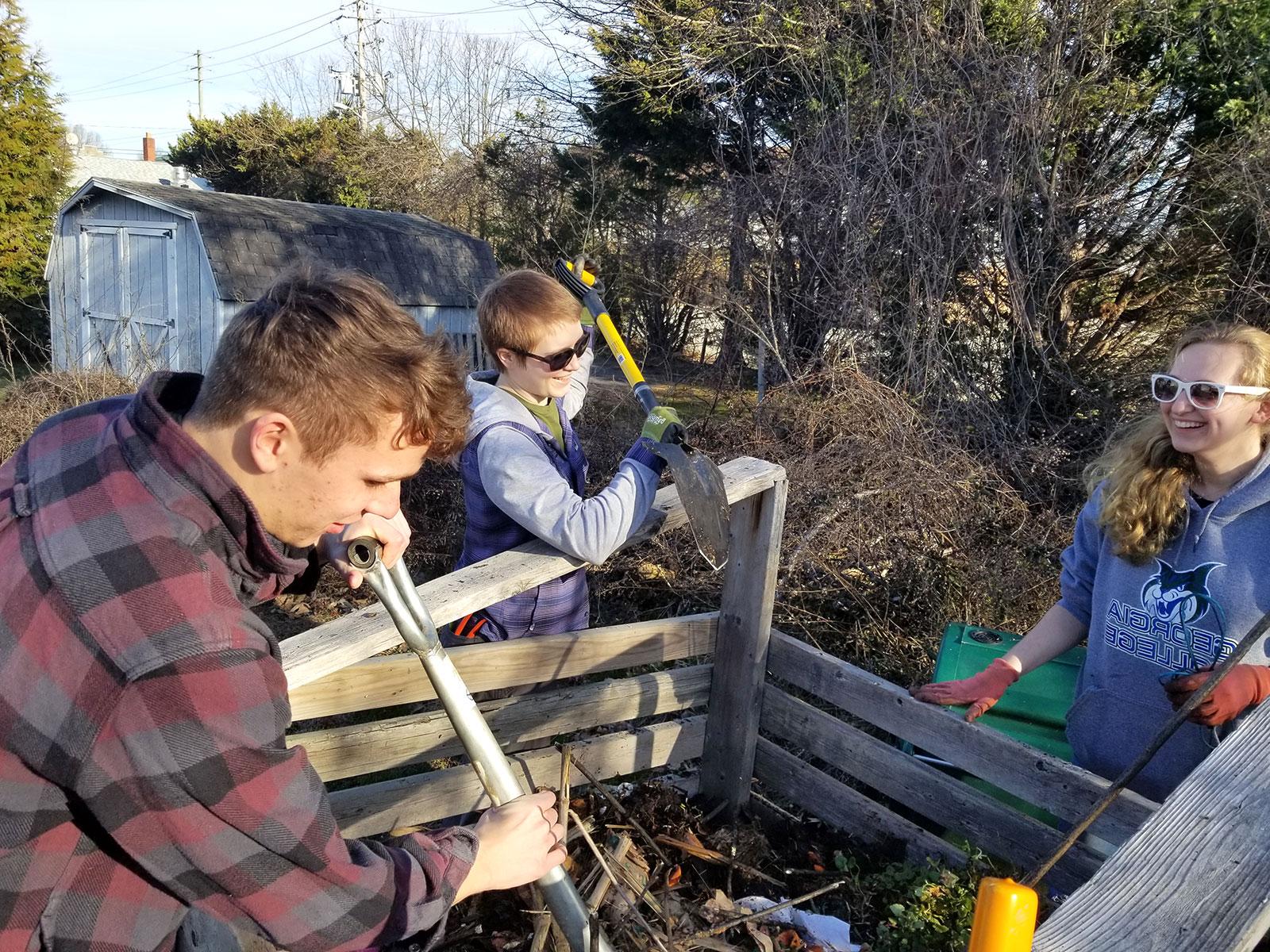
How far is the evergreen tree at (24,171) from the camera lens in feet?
51.1

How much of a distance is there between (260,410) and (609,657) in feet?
5.66

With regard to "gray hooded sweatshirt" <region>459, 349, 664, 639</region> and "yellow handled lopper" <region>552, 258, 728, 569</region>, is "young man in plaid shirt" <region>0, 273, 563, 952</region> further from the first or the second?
"yellow handled lopper" <region>552, 258, 728, 569</region>

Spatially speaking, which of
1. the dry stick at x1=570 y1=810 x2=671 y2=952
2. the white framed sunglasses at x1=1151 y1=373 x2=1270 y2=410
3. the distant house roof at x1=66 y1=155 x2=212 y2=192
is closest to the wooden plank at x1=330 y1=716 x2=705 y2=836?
the dry stick at x1=570 y1=810 x2=671 y2=952

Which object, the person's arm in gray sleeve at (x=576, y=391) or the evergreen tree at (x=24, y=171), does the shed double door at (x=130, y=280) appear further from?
the person's arm in gray sleeve at (x=576, y=391)

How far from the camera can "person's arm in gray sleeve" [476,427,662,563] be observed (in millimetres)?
2258

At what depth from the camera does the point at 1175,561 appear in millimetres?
2418

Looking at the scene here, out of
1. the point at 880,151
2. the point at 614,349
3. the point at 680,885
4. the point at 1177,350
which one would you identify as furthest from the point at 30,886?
the point at 880,151

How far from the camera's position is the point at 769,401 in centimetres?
654

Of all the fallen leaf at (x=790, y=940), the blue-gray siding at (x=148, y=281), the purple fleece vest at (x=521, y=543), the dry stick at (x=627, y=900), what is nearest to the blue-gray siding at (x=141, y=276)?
the blue-gray siding at (x=148, y=281)

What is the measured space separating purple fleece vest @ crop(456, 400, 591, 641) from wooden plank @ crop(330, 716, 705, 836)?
380mm

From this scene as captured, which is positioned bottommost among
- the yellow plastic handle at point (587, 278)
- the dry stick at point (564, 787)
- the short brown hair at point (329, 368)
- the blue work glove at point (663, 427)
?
the dry stick at point (564, 787)

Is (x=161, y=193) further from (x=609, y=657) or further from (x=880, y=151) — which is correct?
(x=609, y=657)

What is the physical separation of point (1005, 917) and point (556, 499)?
1409mm

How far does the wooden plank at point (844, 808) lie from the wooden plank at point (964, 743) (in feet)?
0.95
